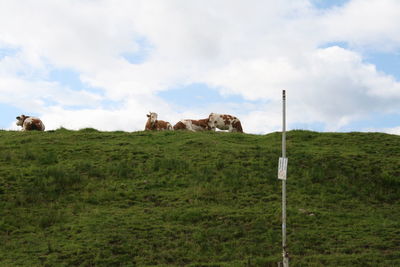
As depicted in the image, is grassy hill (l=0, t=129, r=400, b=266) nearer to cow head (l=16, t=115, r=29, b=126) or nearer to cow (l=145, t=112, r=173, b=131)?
cow (l=145, t=112, r=173, b=131)

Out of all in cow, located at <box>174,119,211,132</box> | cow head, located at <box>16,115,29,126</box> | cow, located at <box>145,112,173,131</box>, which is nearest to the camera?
cow, located at <box>174,119,211,132</box>

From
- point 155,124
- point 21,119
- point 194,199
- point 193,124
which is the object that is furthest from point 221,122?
point 21,119

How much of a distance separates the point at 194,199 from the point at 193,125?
1306 centimetres

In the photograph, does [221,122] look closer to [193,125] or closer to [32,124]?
[193,125]

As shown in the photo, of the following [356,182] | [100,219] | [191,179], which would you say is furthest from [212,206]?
[356,182]

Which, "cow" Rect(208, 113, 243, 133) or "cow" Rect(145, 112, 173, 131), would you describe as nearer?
"cow" Rect(208, 113, 243, 133)

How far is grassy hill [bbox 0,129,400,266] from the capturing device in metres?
14.1

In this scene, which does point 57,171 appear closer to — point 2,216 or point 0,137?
point 2,216

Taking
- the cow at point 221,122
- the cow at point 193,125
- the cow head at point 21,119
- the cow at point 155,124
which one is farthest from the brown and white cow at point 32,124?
the cow at point 221,122

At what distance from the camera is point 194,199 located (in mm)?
18391

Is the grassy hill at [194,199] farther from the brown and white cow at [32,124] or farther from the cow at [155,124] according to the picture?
the brown and white cow at [32,124]

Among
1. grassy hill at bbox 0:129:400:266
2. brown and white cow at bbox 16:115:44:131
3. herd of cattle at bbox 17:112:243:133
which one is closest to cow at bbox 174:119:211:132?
herd of cattle at bbox 17:112:243:133

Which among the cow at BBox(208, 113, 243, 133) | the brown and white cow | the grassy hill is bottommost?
the grassy hill

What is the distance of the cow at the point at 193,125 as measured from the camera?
3095cm
